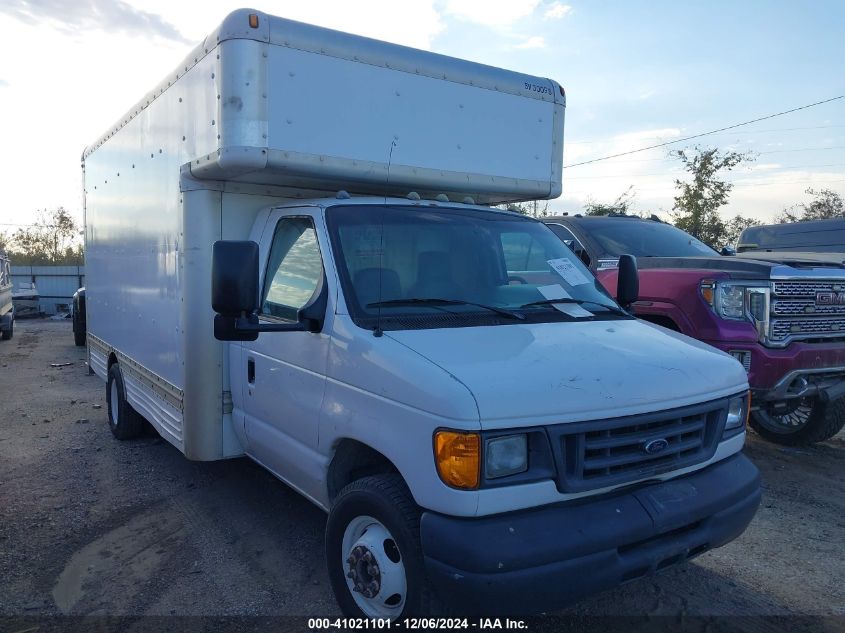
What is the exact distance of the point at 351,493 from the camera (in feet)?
10.3

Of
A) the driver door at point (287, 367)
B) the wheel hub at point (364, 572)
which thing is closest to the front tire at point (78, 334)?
the driver door at point (287, 367)

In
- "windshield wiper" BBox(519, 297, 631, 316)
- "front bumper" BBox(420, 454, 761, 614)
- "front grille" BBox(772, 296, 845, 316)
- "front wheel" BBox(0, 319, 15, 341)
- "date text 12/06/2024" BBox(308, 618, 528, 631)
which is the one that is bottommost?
"front wheel" BBox(0, 319, 15, 341)

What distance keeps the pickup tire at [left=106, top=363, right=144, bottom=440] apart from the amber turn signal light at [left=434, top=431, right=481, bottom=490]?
15.8 ft

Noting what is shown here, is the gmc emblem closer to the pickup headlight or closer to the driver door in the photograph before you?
the pickup headlight

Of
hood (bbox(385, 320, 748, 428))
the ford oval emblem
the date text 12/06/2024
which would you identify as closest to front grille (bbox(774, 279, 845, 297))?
hood (bbox(385, 320, 748, 428))

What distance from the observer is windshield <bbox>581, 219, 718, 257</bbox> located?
704 centimetres

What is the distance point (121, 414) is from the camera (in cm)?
671

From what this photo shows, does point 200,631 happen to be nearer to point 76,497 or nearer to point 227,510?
point 227,510

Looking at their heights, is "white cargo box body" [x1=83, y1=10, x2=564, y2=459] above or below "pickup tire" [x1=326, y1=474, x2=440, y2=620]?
above

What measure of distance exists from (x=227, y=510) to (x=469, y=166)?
3016 mm

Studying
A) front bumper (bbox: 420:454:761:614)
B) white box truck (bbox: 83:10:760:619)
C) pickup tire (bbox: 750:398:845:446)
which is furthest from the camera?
pickup tire (bbox: 750:398:845:446)

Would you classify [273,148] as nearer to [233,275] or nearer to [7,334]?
[233,275]

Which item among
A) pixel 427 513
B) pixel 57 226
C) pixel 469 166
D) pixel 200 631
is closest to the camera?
pixel 427 513

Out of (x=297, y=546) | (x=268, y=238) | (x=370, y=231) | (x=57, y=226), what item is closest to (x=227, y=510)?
(x=297, y=546)
